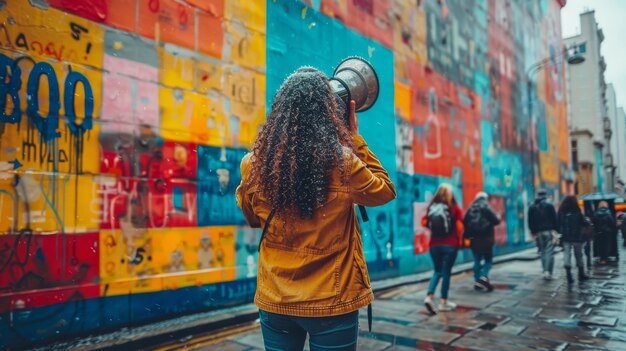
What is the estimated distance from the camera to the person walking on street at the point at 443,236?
596cm

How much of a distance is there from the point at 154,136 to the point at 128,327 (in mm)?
2183

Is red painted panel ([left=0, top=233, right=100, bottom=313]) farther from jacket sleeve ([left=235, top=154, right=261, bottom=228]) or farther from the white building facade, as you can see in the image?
the white building facade

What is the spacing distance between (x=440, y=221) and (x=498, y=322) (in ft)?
4.50

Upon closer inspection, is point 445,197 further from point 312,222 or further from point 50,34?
point 50,34

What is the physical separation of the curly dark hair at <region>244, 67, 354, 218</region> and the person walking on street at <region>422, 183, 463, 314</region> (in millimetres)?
4538

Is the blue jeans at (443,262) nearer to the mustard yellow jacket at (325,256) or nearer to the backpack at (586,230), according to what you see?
the backpack at (586,230)

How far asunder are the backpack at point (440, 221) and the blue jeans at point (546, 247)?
13.7ft

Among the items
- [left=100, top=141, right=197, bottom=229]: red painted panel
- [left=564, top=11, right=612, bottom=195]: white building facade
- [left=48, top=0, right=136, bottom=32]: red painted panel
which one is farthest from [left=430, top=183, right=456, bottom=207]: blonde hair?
[left=564, top=11, right=612, bottom=195]: white building facade

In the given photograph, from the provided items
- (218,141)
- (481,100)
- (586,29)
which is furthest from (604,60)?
(218,141)

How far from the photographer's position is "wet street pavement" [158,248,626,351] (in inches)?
179

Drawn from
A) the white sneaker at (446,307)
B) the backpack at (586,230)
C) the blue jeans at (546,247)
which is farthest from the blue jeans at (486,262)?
the backpack at (586,230)

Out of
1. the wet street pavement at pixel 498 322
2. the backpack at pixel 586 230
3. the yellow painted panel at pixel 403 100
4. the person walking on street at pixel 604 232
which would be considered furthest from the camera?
the person walking on street at pixel 604 232

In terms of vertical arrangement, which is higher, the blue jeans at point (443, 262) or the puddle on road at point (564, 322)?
the blue jeans at point (443, 262)

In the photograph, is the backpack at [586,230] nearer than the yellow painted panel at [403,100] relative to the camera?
Yes
